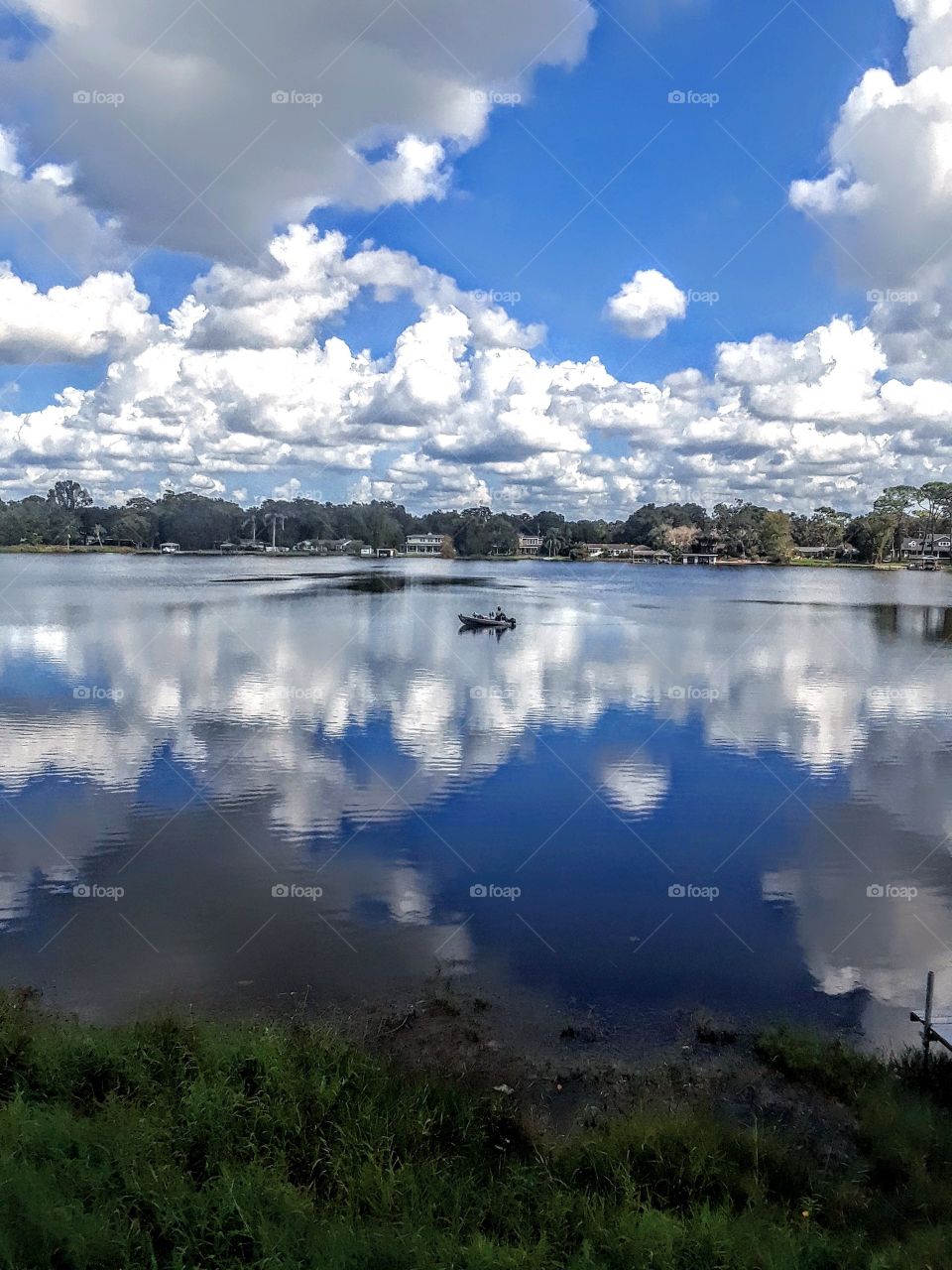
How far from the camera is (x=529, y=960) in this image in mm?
10656

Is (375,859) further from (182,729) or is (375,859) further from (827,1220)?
(182,729)

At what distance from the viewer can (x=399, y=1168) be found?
6.79m

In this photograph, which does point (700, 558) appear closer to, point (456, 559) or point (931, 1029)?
point (456, 559)

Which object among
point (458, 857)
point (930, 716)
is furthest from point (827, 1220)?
point (930, 716)

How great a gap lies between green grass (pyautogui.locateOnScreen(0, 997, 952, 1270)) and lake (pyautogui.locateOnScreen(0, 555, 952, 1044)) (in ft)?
4.97

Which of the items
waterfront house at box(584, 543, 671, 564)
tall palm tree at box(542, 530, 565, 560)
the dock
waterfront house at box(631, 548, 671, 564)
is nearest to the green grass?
the dock

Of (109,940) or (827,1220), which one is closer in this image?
(827,1220)

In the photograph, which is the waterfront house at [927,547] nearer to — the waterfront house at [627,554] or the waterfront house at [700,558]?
the waterfront house at [700,558]

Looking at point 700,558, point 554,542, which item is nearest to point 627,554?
point 700,558

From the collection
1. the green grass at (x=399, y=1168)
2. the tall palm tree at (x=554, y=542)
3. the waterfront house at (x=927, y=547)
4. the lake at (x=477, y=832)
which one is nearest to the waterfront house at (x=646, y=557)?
the tall palm tree at (x=554, y=542)

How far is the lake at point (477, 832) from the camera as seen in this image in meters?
10.3

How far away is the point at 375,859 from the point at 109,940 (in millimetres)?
4240

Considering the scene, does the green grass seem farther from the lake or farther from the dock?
the lake

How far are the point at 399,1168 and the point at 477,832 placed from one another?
8540mm
